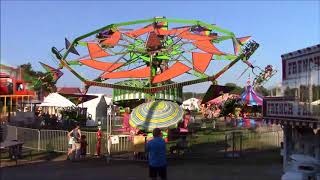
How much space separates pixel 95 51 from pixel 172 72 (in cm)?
565

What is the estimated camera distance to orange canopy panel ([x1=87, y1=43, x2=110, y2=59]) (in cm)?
2786

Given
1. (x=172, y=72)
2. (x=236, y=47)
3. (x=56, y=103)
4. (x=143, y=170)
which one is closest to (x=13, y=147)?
(x=143, y=170)

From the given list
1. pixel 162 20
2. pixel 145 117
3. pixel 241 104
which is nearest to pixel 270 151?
pixel 145 117

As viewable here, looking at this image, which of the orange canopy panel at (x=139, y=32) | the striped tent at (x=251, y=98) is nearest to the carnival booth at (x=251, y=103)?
the striped tent at (x=251, y=98)

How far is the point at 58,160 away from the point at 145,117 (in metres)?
3.68

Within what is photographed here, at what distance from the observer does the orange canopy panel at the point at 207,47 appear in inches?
1059

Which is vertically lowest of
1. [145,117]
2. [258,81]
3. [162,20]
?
[145,117]

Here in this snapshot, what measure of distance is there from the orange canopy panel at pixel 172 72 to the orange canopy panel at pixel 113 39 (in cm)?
409

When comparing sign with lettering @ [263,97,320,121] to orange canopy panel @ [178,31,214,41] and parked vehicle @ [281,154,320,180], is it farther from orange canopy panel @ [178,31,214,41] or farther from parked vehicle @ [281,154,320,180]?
orange canopy panel @ [178,31,214,41]

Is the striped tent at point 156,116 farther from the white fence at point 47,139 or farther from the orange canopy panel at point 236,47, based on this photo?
the orange canopy panel at point 236,47

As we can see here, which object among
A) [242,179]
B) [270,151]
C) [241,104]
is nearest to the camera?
[242,179]

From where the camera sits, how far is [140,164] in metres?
18.1

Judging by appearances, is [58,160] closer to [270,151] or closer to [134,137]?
[134,137]

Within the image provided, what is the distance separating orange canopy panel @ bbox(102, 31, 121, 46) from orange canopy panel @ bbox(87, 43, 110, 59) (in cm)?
52
